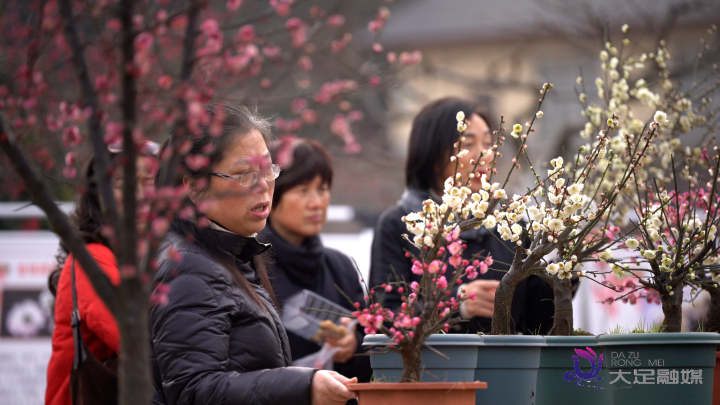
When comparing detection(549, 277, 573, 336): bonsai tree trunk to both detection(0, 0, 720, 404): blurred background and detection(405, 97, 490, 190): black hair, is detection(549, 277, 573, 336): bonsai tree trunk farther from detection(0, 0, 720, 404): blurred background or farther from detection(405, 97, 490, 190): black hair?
detection(405, 97, 490, 190): black hair

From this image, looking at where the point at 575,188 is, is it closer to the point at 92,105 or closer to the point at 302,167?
the point at 92,105

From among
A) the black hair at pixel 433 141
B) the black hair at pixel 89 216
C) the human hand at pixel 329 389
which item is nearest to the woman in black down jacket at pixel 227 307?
the human hand at pixel 329 389

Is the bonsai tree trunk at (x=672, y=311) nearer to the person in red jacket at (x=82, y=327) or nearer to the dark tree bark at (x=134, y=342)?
the dark tree bark at (x=134, y=342)

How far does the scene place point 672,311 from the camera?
199 centimetres

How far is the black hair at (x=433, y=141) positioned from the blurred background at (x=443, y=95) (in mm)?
497

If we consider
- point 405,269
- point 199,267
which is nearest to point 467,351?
point 199,267

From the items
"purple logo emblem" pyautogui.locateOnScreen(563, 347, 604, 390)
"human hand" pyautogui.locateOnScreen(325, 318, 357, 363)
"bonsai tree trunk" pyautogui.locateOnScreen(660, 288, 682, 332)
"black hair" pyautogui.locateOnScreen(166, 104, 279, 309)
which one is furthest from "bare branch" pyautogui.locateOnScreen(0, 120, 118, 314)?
"human hand" pyautogui.locateOnScreen(325, 318, 357, 363)

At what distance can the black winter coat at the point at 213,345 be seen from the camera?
1646 mm

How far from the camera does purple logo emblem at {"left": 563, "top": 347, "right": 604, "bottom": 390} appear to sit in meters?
1.82

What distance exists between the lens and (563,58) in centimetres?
1619

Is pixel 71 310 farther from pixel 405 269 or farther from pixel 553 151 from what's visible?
pixel 553 151

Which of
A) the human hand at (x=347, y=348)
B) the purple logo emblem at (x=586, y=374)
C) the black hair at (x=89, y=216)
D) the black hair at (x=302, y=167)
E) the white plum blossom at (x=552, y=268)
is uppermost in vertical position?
the black hair at (x=302, y=167)

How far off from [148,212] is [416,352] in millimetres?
666

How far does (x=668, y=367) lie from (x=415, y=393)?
0.72 meters
